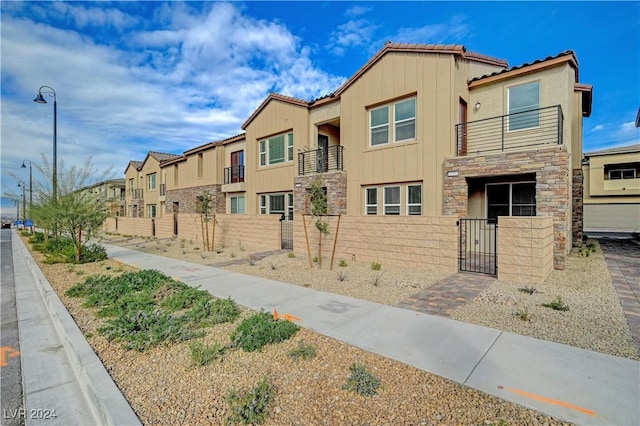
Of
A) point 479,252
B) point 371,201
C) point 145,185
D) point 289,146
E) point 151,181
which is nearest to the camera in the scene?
point 479,252

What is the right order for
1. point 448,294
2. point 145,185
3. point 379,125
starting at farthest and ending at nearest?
point 145,185
point 379,125
point 448,294

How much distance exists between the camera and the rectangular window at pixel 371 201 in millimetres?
13906

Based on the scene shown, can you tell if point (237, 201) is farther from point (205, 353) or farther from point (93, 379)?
point (93, 379)

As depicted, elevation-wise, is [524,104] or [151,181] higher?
[524,104]

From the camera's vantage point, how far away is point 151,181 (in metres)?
33.2

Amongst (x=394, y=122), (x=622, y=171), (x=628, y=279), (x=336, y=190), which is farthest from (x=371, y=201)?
(x=622, y=171)

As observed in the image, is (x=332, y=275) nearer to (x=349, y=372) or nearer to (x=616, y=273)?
(x=349, y=372)

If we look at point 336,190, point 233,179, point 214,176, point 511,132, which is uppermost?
point 511,132

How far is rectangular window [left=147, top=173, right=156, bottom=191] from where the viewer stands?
32.6 m

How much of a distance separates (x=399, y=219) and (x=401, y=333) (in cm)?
585

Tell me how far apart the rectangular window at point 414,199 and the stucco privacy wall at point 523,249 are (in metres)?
4.18

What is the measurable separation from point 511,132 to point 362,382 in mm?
11828

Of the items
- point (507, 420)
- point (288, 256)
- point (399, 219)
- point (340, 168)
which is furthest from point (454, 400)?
point (340, 168)

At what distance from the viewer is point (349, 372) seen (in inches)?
152
